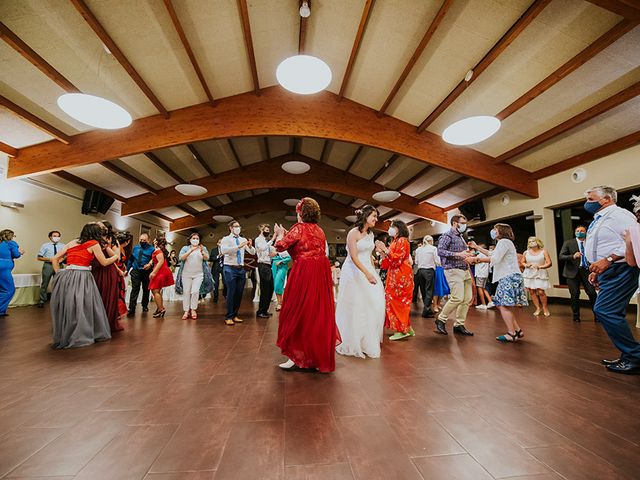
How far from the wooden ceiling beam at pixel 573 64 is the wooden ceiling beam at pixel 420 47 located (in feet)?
7.02

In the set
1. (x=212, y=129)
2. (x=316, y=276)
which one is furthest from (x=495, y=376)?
(x=212, y=129)

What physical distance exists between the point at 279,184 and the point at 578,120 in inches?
336

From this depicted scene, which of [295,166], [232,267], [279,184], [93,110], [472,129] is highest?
[279,184]

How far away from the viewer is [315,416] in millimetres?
1473

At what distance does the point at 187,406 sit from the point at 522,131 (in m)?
7.77

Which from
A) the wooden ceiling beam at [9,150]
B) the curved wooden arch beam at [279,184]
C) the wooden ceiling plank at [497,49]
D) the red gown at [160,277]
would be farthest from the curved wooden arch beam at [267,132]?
the curved wooden arch beam at [279,184]

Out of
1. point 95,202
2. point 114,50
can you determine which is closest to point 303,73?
point 114,50

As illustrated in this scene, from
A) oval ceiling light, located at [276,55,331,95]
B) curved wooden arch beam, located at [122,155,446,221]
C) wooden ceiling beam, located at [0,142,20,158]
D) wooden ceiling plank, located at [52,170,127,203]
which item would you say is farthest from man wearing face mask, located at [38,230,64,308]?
oval ceiling light, located at [276,55,331,95]

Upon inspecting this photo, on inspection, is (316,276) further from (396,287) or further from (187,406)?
(396,287)

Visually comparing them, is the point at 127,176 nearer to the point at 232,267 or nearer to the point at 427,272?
the point at 232,267

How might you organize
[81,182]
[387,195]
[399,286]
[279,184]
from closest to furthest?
[399,286] < [81,182] < [387,195] < [279,184]

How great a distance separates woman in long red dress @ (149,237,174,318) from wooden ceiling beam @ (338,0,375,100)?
486 cm

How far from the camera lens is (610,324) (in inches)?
85.5

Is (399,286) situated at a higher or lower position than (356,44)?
lower
